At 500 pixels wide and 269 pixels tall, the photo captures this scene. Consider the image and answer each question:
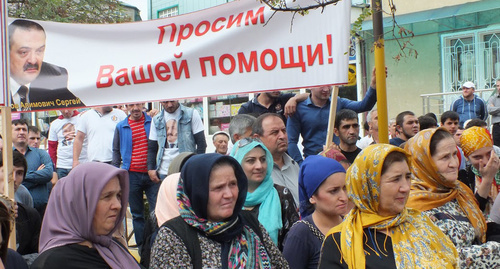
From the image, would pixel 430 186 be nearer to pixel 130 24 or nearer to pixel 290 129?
pixel 290 129

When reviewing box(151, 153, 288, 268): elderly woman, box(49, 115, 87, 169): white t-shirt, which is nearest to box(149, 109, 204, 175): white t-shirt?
box(49, 115, 87, 169): white t-shirt

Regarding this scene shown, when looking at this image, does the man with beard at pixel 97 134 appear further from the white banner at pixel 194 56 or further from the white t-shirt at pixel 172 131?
the white banner at pixel 194 56

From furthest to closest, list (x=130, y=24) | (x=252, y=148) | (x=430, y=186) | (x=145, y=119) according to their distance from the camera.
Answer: (x=145, y=119), (x=130, y=24), (x=252, y=148), (x=430, y=186)

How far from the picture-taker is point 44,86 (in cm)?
632

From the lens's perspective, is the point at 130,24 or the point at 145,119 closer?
the point at 130,24

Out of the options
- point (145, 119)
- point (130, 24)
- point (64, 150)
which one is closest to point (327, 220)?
point (130, 24)

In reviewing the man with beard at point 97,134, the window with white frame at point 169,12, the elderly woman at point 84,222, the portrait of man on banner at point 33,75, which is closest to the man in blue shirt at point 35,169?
the man with beard at point 97,134

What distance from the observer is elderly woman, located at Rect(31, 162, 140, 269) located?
327cm

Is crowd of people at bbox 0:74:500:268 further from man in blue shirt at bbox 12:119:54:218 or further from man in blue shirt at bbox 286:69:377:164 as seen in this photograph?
man in blue shirt at bbox 12:119:54:218

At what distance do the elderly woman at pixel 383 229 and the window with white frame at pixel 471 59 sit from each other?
1184cm

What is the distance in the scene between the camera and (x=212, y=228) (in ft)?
11.0

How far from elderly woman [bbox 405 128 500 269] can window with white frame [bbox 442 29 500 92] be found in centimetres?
1113

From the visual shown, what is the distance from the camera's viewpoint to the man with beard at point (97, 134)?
9391mm

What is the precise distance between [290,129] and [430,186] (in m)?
2.92
